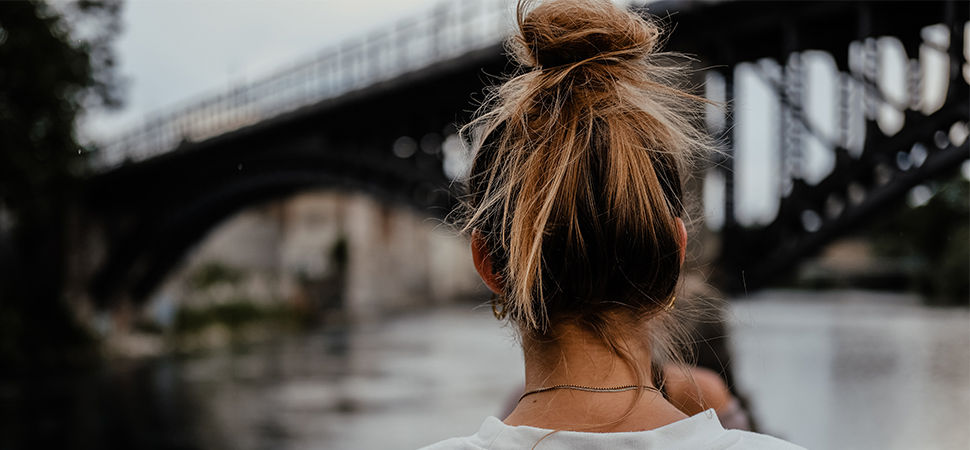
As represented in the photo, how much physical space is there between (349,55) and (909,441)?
27.5ft

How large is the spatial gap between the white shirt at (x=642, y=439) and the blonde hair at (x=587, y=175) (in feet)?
0.30

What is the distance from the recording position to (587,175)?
853 mm

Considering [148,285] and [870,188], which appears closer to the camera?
[870,188]

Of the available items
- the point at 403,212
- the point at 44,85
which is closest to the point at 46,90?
the point at 44,85

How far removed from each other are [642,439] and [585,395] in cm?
9

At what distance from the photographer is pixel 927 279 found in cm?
1004

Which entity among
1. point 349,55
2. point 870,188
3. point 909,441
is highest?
point 349,55

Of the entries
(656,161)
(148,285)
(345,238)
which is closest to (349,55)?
(148,285)

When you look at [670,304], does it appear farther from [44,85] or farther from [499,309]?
[44,85]

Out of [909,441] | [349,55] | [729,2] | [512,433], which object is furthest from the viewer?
[349,55]

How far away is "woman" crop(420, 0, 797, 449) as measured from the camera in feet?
2.78

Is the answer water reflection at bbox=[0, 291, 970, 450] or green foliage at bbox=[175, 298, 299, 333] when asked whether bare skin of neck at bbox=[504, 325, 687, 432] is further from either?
green foliage at bbox=[175, 298, 299, 333]

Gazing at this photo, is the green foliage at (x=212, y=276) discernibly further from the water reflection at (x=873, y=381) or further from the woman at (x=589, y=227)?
the woman at (x=589, y=227)

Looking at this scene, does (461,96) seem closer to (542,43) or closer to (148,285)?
(542,43)
